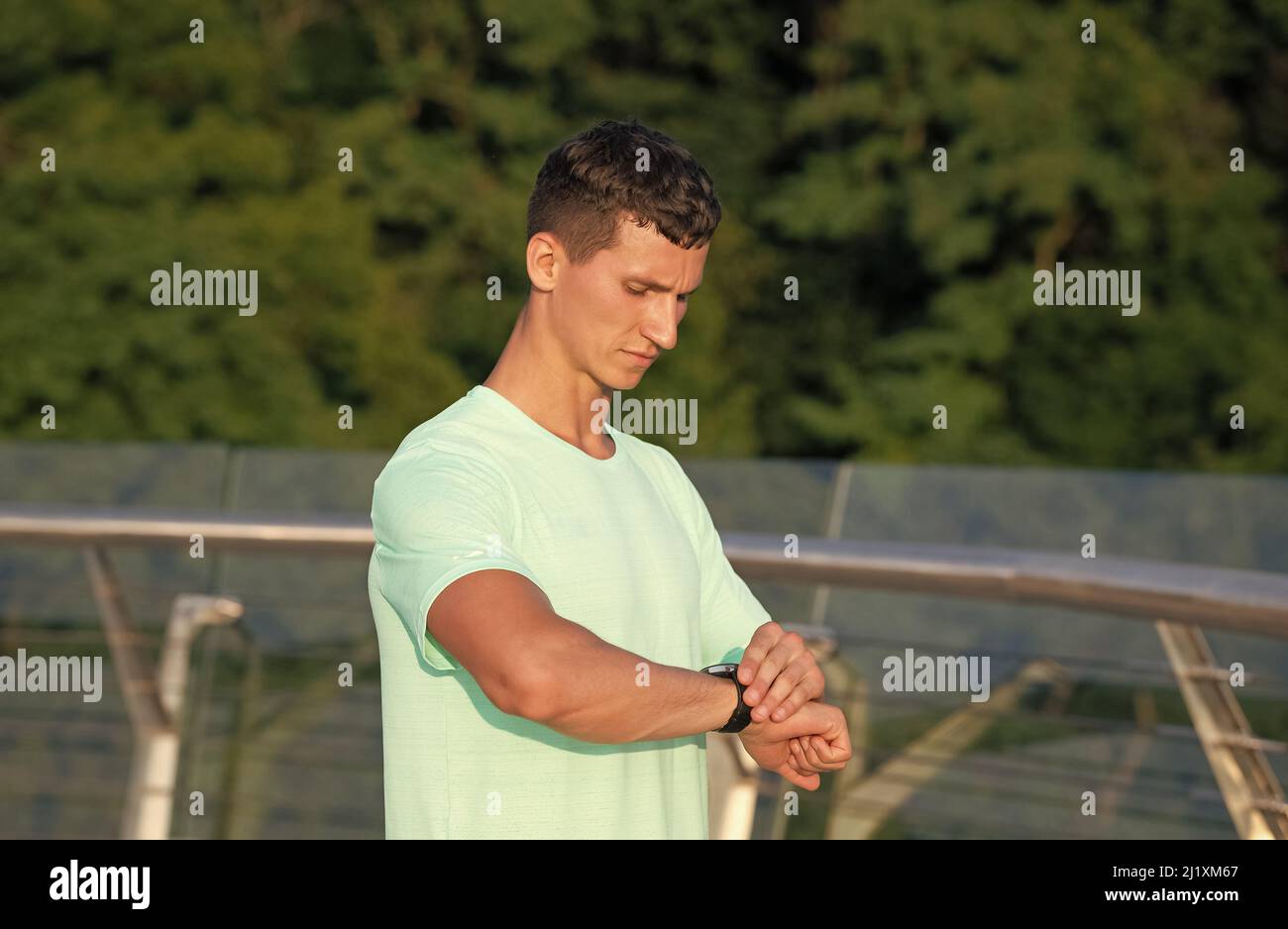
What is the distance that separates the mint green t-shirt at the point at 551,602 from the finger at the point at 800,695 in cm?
14

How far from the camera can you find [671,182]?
1657 mm

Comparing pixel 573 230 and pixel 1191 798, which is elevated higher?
pixel 573 230

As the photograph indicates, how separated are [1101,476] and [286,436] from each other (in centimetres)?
1251

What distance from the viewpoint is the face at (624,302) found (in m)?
1.66

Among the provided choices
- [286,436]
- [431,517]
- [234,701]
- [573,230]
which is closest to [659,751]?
[431,517]

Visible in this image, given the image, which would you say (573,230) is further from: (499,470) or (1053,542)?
(1053,542)

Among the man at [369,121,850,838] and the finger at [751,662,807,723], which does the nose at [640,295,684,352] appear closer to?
the man at [369,121,850,838]

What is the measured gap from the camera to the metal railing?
2098 millimetres

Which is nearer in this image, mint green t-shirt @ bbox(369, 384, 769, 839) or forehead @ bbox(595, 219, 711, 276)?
mint green t-shirt @ bbox(369, 384, 769, 839)

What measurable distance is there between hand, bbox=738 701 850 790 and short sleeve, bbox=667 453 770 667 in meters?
0.15
